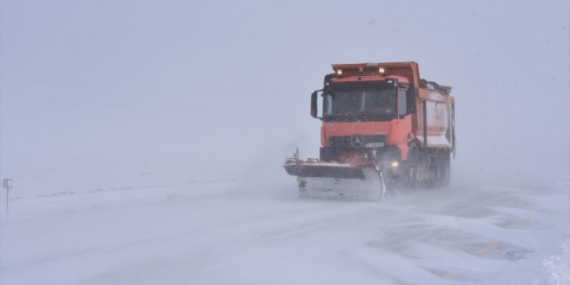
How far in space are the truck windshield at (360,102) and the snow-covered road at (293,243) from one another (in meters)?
2.34

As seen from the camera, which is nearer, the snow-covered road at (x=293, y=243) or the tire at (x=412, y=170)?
the snow-covered road at (x=293, y=243)

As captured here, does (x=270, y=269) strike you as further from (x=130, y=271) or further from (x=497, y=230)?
(x=497, y=230)

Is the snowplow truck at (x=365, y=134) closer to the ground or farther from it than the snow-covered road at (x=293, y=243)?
farther from it

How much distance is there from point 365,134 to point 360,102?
88 centimetres

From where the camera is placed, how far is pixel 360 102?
1820cm

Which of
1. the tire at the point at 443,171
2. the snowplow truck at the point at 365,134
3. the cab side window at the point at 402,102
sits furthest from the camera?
the tire at the point at 443,171

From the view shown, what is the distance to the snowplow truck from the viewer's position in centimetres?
1702

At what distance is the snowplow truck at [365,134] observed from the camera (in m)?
17.0

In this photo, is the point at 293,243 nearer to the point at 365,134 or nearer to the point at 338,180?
the point at 338,180

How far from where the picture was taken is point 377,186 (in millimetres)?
16844

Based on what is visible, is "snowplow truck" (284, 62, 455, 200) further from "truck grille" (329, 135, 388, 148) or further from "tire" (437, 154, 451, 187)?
"tire" (437, 154, 451, 187)

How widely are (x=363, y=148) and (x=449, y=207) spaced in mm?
2663

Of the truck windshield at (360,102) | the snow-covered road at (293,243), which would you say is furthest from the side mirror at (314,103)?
the snow-covered road at (293,243)

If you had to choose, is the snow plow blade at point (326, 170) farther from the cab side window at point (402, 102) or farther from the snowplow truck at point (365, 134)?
the cab side window at point (402, 102)
